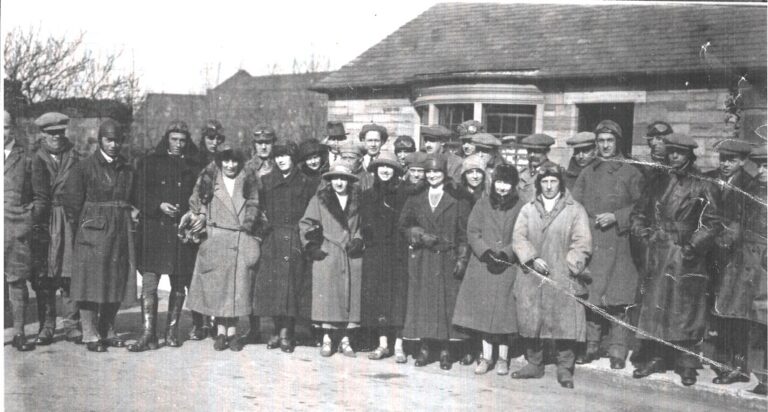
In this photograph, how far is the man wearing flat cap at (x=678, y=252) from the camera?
5.63 m

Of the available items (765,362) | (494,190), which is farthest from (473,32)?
(765,362)

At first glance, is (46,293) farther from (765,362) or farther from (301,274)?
(765,362)

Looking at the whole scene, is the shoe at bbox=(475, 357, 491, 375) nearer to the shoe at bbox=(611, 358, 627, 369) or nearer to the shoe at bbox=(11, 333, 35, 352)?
the shoe at bbox=(611, 358, 627, 369)

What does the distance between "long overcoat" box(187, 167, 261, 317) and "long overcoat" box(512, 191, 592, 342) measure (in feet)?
7.25

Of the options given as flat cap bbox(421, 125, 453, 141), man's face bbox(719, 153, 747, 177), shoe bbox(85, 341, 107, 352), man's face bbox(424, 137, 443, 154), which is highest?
flat cap bbox(421, 125, 453, 141)

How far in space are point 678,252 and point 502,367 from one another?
157 cm

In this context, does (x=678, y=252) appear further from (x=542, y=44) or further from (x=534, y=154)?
(x=542, y=44)

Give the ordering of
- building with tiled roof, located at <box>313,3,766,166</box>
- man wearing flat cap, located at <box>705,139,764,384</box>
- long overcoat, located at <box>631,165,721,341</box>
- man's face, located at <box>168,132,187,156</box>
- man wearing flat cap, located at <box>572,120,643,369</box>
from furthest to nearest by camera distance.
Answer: building with tiled roof, located at <box>313,3,766,166</box>
man's face, located at <box>168,132,187,156</box>
man wearing flat cap, located at <box>572,120,643,369</box>
long overcoat, located at <box>631,165,721,341</box>
man wearing flat cap, located at <box>705,139,764,384</box>

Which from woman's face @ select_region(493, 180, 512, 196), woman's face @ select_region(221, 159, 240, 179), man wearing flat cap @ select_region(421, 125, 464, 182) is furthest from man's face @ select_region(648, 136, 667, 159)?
woman's face @ select_region(221, 159, 240, 179)

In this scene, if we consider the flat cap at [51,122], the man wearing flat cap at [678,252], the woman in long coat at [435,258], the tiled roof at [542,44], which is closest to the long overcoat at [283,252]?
the woman in long coat at [435,258]

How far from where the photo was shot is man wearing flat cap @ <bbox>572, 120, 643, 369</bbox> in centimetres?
630

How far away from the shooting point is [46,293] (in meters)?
6.64

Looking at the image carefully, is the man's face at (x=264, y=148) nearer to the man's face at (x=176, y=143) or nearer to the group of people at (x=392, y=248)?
the group of people at (x=392, y=248)

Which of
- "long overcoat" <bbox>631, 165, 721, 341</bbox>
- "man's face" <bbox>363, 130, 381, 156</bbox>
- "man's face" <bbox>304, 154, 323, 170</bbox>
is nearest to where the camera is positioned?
"long overcoat" <bbox>631, 165, 721, 341</bbox>
